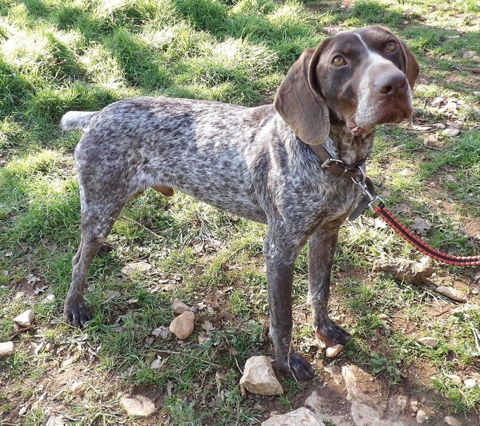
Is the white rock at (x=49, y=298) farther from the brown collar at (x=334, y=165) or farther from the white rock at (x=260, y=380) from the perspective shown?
the brown collar at (x=334, y=165)

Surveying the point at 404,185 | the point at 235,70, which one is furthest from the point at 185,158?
the point at 235,70

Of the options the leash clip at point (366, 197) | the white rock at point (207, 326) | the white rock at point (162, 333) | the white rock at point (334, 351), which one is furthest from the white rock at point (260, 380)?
the leash clip at point (366, 197)

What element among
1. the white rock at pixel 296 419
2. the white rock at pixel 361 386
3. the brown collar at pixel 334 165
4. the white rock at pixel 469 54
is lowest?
the white rock at pixel 361 386

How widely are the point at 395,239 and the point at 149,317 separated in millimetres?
2076

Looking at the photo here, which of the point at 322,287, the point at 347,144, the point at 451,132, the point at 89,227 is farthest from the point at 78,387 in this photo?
the point at 451,132

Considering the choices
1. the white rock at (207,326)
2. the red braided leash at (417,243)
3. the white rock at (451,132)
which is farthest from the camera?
the white rock at (451,132)

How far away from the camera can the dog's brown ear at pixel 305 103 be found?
274 centimetres

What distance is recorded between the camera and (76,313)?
3842mm

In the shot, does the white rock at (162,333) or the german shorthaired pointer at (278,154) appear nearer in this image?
the german shorthaired pointer at (278,154)

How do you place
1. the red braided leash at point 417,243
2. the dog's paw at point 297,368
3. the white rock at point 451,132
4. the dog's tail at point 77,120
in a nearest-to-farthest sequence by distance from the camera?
1. the red braided leash at point 417,243
2. the dog's paw at point 297,368
3. the dog's tail at point 77,120
4. the white rock at point 451,132

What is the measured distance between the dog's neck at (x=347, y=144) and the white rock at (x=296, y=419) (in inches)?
56.7

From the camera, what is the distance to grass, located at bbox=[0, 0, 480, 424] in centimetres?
338

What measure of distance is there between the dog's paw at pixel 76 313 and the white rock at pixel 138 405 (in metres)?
0.78

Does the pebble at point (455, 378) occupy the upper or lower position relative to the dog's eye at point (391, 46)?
lower
